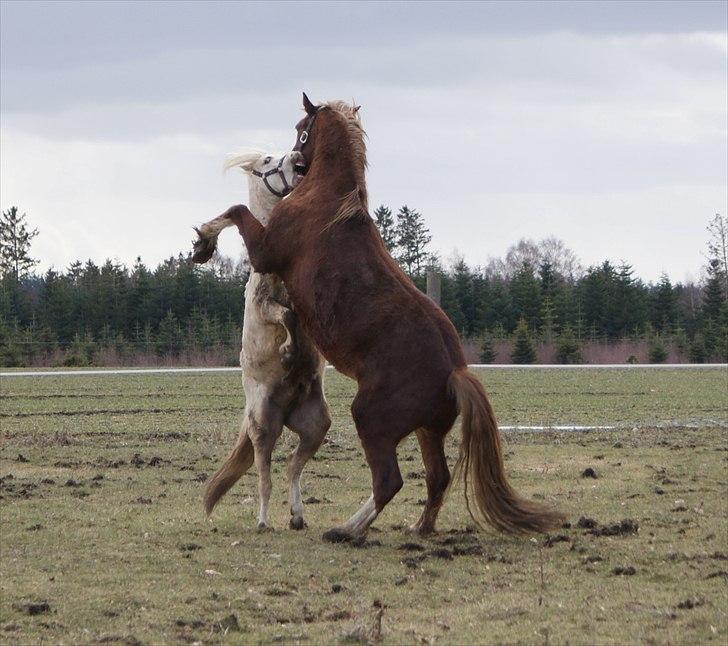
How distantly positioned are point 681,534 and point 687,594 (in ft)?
6.44

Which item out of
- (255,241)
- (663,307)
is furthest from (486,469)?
(663,307)

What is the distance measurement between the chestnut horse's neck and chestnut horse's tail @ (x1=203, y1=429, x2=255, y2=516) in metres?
2.11

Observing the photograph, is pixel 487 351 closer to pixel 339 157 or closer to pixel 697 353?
pixel 697 353

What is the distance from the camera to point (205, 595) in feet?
21.2

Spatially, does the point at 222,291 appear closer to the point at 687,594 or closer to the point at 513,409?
the point at 513,409

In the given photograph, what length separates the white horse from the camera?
346 inches

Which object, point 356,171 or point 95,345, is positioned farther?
point 95,345

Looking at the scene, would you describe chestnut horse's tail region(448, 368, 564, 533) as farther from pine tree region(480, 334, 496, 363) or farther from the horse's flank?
pine tree region(480, 334, 496, 363)

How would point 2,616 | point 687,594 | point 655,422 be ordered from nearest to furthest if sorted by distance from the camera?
point 2,616 → point 687,594 → point 655,422

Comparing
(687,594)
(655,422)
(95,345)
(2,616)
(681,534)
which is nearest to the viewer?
(2,616)

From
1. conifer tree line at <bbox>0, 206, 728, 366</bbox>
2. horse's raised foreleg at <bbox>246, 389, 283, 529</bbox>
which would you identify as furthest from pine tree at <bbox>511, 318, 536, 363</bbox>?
horse's raised foreleg at <bbox>246, 389, 283, 529</bbox>

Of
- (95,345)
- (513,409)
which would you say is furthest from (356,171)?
(95,345)

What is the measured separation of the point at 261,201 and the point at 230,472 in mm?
2131

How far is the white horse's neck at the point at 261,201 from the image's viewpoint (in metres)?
9.18
